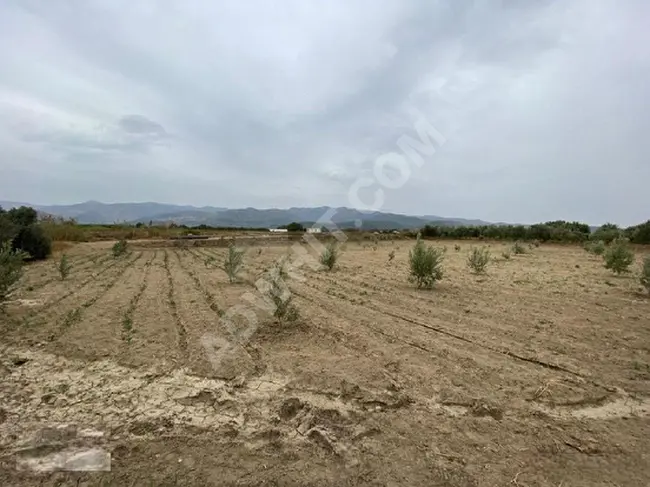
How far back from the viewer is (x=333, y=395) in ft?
14.6

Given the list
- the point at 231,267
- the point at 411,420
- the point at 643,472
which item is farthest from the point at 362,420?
the point at 231,267

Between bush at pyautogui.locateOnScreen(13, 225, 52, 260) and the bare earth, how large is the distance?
13634mm

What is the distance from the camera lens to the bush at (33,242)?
64.3 ft

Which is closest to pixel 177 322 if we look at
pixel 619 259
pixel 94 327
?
pixel 94 327

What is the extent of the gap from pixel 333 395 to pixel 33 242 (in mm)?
20858

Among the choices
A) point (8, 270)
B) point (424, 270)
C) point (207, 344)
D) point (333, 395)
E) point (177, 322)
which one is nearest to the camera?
point (333, 395)

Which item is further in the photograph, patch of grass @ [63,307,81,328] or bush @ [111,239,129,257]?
bush @ [111,239,129,257]

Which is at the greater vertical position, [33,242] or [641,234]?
[641,234]

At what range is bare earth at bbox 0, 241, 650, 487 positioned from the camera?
3283 millimetres

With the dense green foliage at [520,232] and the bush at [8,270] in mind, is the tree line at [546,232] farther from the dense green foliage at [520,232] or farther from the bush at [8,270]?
the bush at [8,270]

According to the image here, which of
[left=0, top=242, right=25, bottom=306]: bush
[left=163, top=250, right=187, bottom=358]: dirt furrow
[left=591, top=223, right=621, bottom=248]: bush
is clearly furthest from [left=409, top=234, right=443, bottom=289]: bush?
[left=591, top=223, right=621, bottom=248]: bush

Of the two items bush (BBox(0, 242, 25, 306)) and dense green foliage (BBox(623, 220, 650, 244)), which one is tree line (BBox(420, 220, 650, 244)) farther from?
bush (BBox(0, 242, 25, 306))

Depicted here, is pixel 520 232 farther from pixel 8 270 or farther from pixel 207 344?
pixel 8 270

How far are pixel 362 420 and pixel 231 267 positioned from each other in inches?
339
